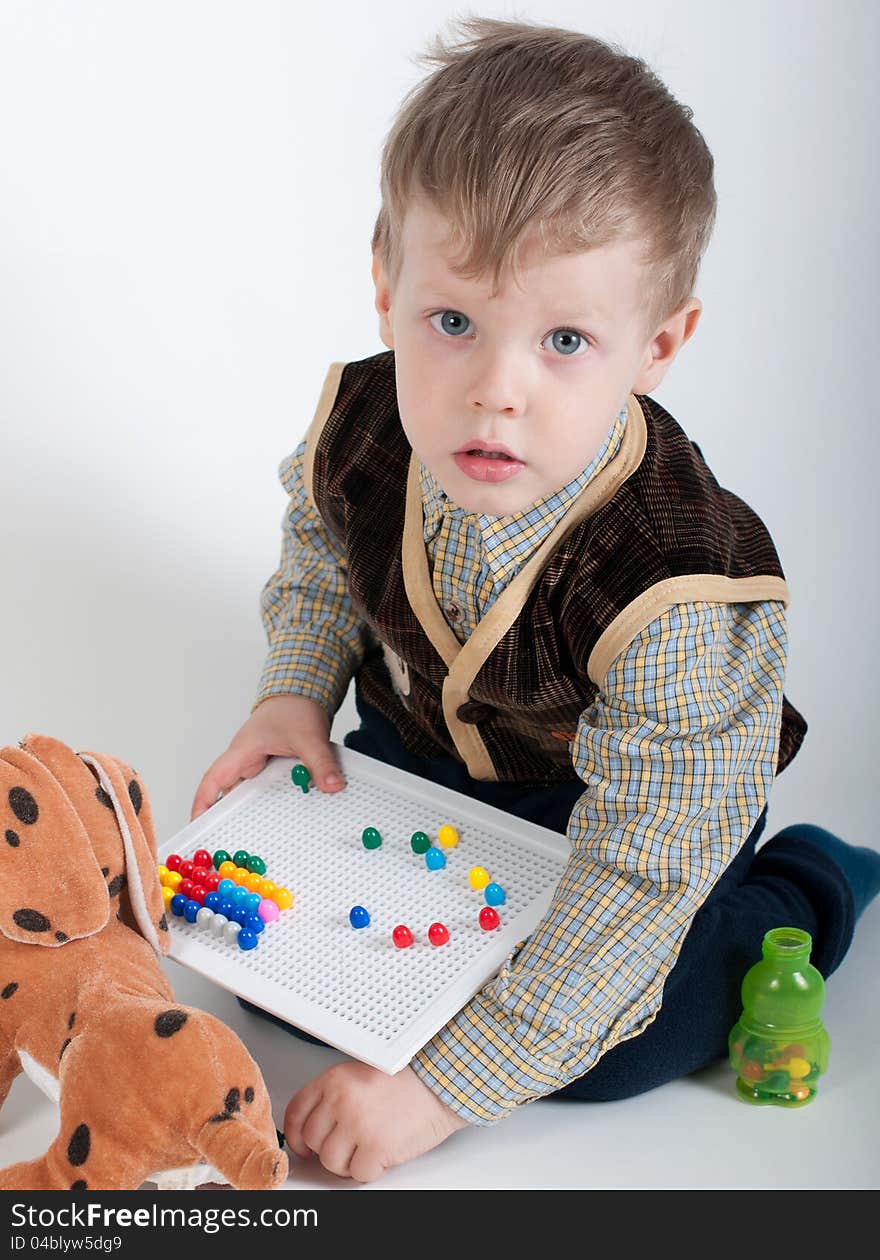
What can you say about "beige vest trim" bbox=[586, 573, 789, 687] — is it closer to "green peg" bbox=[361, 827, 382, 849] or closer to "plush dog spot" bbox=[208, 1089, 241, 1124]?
"green peg" bbox=[361, 827, 382, 849]

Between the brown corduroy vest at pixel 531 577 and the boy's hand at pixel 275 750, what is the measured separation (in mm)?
84

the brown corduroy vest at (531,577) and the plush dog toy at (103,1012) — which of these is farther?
the brown corduroy vest at (531,577)

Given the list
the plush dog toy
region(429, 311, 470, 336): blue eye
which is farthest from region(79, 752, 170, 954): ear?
region(429, 311, 470, 336): blue eye

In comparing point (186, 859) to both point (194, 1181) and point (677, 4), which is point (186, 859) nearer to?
point (194, 1181)

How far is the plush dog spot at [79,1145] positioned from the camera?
1.06 m

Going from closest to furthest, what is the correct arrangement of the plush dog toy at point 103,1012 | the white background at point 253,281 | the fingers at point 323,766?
the plush dog toy at point 103,1012 < the fingers at point 323,766 < the white background at point 253,281

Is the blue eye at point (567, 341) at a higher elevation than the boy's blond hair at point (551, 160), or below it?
below

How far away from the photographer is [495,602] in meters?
1.31

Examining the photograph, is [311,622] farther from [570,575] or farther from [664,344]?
[664,344]

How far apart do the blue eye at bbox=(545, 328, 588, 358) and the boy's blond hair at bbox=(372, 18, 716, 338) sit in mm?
55

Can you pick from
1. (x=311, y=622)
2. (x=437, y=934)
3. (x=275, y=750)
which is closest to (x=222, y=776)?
(x=275, y=750)

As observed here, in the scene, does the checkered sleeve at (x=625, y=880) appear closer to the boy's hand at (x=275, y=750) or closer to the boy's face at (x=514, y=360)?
the boy's face at (x=514, y=360)

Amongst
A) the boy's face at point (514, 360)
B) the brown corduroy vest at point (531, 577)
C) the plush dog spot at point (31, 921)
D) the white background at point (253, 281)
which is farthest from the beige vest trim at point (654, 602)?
the white background at point (253, 281)

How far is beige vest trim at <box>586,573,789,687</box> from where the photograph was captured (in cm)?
123
